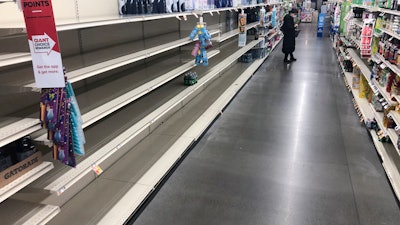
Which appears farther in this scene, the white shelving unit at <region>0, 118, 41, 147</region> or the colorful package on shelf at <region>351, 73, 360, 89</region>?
the colorful package on shelf at <region>351, 73, 360, 89</region>

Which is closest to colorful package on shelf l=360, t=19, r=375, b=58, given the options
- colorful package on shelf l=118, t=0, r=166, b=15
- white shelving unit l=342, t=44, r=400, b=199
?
white shelving unit l=342, t=44, r=400, b=199

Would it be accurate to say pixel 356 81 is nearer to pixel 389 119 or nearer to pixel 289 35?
pixel 389 119

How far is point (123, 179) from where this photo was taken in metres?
3.32

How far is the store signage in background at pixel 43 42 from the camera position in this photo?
65.0 inches

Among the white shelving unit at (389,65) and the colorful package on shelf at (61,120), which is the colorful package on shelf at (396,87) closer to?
the white shelving unit at (389,65)

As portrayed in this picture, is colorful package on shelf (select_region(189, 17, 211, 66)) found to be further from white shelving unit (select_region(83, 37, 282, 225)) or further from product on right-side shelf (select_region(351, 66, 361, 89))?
product on right-side shelf (select_region(351, 66, 361, 89))

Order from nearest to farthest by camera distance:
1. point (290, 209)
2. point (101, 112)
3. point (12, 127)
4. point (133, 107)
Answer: point (12, 127), point (101, 112), point (290, 209), point (133, 107)

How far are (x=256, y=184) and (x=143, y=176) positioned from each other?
1186mm

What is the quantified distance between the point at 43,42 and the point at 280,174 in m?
2.81

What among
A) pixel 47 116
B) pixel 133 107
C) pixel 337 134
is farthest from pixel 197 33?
pixel 47 116

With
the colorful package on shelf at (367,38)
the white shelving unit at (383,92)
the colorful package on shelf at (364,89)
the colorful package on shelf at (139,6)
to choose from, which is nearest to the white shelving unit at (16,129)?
the colorful package on shelf at (139,6)

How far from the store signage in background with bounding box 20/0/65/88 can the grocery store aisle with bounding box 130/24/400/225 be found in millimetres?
1594

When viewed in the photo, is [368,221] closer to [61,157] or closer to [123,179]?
[123,179]

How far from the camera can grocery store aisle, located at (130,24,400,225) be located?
2.94 meters
